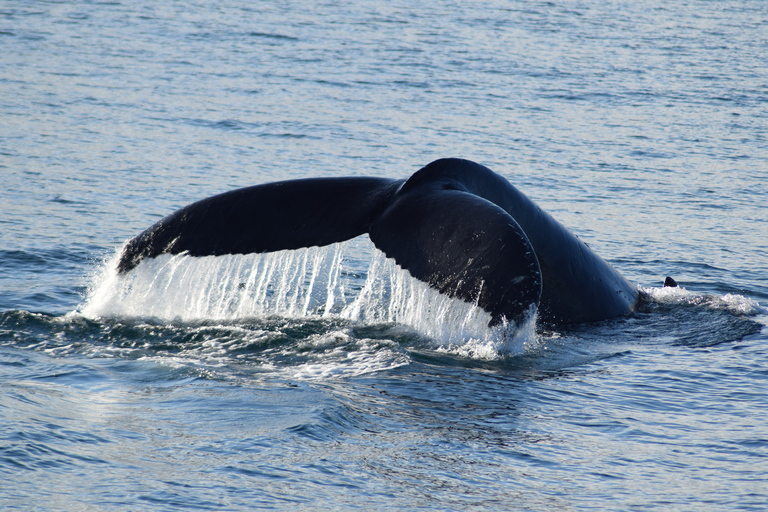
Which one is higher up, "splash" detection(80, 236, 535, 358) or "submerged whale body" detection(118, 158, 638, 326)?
"submerged whale body" detection(118, 158, 638, 326)

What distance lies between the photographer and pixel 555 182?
1413 cm

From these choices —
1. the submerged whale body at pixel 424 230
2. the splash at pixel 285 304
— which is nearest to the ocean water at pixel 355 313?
the splash at pixel 285 304

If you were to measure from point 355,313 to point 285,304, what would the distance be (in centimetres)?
67

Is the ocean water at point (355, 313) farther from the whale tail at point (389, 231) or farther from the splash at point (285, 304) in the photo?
the whale tail at point (389, 231)

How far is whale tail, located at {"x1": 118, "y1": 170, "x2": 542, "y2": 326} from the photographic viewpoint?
5484 mm

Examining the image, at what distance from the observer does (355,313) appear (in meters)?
7.61

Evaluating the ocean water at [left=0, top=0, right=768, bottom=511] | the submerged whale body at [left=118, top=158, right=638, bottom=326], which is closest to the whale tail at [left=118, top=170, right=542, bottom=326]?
the submerged whale body at [left=118, top=158, right=638, bottom=326]

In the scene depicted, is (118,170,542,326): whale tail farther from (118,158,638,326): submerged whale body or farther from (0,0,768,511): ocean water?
(0,0,768,511): ocean water

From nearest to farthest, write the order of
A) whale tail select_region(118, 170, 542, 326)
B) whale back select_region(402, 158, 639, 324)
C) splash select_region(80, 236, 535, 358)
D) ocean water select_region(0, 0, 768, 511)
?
ocean water select_region(0, 0, 768, 511)
whale tail select_region(118, 170, 542, 326)
splash select_region(80, 236, 535, 358)
whale back select_region(402, 158, 639, 324)

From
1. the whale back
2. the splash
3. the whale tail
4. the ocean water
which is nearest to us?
the ocean water

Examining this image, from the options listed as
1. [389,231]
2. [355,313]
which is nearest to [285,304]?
[355,313]

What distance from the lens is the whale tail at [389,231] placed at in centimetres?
548

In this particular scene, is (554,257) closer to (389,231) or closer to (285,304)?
(389,231)

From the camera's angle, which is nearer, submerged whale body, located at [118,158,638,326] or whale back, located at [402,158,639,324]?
submerged whale body, located at [118,158,638,326]
